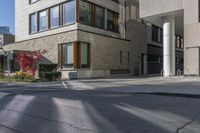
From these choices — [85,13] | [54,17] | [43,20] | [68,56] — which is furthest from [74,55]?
[43,20]

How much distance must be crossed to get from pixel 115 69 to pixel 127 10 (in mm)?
8596

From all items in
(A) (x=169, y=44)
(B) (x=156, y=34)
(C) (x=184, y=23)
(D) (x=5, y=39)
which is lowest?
(A) (x=169, y=44)

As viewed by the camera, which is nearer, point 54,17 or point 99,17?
point 54,17

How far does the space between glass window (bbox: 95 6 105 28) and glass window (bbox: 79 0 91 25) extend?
1429mm

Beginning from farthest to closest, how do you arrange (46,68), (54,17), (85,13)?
(54,17), (85,13), (46,68)

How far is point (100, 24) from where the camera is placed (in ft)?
108

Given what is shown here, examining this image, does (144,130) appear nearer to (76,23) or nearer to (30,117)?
(30,117)

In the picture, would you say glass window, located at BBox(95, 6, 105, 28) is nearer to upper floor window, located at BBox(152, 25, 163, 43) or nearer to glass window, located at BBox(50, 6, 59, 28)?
glass window, located at BBox(50, 6, 59, 28)

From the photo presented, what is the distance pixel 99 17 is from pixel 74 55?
23.0 ft

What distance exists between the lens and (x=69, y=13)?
30312mm

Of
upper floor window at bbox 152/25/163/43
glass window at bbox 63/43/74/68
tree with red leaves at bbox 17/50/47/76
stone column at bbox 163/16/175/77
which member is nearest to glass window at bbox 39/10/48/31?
glass window at bbox 63/43/74/68

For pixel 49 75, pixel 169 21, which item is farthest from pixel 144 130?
pixel 169 21

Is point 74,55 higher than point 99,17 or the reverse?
the reverse

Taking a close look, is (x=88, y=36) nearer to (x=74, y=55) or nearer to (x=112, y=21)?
(x=74, y=55)
